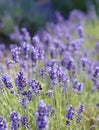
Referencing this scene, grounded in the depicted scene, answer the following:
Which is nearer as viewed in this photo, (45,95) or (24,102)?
(24,102)

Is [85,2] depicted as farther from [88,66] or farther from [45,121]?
[45,121]

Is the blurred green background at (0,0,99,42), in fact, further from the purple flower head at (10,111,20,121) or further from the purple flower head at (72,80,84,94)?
the purple flower head at (10,111,20,121)

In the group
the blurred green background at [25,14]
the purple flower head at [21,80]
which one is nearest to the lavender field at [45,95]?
the purple flower head at [21,80]

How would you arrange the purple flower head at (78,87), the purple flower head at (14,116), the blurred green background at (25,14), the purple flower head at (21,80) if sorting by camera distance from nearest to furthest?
the purple flower head at (14,116)
the purple flower head at (21,80)
the purple flower head at (78,87)
the blurred green background at (25,14)

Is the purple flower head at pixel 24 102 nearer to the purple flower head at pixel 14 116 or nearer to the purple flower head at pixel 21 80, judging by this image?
the purple flower head at pixel 21 80

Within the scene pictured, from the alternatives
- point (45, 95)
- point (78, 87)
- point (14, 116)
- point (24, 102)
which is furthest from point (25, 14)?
point (14, 116)

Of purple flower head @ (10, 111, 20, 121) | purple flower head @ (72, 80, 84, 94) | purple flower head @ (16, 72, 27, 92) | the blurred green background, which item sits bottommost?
purple flower head @ (10, 111, 20, 121)

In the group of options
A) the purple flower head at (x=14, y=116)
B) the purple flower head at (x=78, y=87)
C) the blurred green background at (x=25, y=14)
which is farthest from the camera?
the blurred green background at (x=25, y=14)

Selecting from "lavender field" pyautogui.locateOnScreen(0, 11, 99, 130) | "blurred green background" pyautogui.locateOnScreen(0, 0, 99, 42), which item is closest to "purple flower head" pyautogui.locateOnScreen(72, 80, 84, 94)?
"lavender field" pyautogui.locateOnScreen(0, 11, 99, 130)

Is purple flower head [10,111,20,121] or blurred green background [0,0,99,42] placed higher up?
blurred green background [0,0,99,42]

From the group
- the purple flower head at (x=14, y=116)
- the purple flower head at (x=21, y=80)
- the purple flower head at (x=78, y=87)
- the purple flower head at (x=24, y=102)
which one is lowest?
the purple flower head at (x=14, y=116)

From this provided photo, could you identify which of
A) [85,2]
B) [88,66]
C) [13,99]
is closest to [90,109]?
[88,66]

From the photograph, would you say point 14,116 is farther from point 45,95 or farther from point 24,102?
point 45,95

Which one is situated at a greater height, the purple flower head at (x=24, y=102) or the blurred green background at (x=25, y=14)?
the blurred green background at (x=25, y=14)
